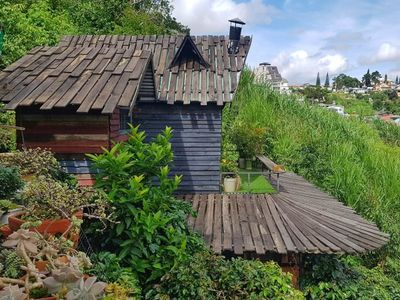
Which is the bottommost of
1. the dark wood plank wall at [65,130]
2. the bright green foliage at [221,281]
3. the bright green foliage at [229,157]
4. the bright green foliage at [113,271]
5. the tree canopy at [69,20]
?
the bright green foliage at [221,281]

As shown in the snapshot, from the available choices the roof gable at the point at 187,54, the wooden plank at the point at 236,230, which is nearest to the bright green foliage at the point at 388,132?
the roof gable at the point at 187,54

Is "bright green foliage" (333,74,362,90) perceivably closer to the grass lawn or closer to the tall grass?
the tall grass

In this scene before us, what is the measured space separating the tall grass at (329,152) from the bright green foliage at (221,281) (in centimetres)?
753

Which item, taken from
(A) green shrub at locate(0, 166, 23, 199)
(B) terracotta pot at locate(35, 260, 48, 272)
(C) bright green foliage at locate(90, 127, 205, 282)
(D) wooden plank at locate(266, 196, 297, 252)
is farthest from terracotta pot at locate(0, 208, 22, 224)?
(D) wooden plank at locate(266, 196, 297, 252)

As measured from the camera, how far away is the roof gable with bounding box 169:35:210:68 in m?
10.4

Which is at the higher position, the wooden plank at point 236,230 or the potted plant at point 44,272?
the potted plant at point 44,272

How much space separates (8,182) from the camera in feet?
14.0

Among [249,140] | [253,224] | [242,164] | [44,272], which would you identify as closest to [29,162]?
[44,272]

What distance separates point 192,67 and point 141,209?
6024 millimetres

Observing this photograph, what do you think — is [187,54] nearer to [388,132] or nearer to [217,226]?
[217,226]

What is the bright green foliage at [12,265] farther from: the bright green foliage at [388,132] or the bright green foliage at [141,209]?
the bright green foliage at [388,132]

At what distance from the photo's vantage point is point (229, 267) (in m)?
5.88

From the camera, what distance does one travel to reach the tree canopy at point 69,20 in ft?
43.3

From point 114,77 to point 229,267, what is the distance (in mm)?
3647
